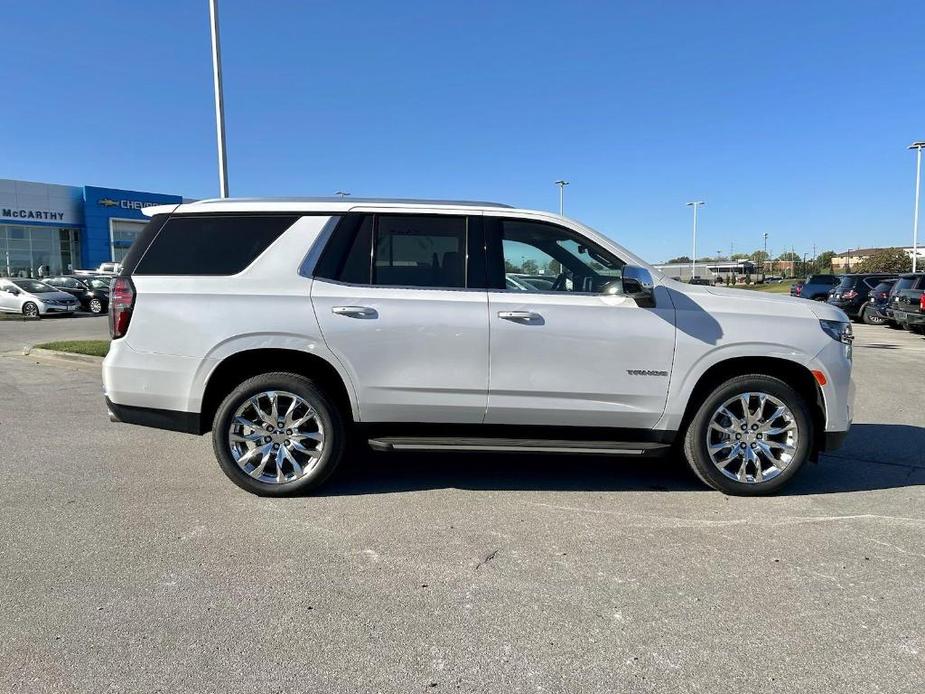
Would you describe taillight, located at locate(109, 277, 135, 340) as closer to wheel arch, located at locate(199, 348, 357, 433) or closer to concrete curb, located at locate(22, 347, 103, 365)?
wheel arch, located at locate(199, 348, 357, 433)

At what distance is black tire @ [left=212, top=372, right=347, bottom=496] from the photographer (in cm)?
435

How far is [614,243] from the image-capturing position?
177 inches

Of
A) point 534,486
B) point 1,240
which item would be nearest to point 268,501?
point 534,486

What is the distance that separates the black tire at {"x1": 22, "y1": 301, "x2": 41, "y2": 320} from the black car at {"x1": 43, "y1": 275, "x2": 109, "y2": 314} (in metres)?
1.96

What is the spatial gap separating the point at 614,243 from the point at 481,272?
0.96 metres

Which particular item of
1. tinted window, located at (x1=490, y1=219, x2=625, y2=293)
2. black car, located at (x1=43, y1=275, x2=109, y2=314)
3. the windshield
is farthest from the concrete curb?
black car, located at (x1=43, y1=275, x2=109, y2=314)

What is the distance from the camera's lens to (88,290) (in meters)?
26.0

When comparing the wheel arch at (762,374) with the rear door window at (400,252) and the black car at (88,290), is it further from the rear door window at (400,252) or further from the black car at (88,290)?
the black car at (88,290)

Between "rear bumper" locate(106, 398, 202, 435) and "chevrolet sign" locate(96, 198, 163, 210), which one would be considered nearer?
"rear bumper" locate(106, 398, 202, 435)

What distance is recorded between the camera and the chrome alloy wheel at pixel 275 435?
14.4 feet

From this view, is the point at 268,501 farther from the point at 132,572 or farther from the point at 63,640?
the point at 63,640

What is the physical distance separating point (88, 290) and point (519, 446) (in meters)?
26.8

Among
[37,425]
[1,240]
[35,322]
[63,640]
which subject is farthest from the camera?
[1,240]

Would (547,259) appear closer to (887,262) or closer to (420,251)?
(420,251)
